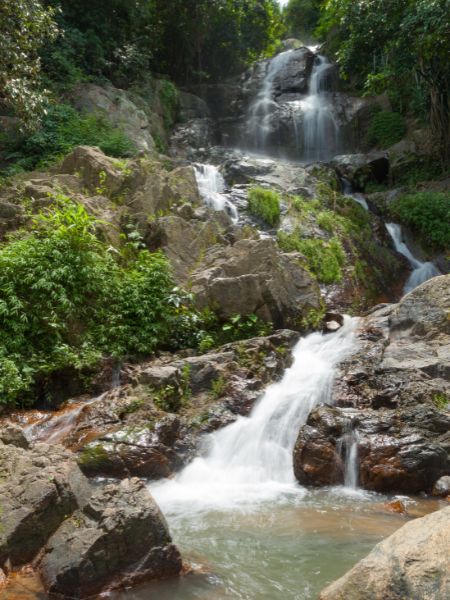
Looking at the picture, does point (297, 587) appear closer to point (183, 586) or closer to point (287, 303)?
point (183, 586)

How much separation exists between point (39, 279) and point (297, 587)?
21.6 feet

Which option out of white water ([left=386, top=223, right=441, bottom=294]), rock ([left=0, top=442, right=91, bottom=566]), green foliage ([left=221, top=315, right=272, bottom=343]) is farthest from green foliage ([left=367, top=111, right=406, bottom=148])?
rock ([left=0, top=442, right=91, bottom=566])

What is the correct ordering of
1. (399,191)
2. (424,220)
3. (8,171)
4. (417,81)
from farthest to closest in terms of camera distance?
1. (417,81)
2. (399,191)
3. (424,220)
4. (8,171)

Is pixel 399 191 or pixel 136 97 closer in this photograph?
pixel 399 191

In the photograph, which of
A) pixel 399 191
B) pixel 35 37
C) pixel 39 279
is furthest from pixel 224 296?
pixel 399 191

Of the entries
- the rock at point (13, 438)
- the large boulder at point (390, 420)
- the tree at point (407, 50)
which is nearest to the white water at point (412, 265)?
the tree at point (407, 50)

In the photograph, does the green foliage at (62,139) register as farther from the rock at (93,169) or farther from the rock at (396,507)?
the rock at (396,507)

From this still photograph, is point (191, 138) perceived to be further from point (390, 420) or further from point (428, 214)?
point (390, 420)

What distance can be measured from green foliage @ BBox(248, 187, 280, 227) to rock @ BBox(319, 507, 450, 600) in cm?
1224

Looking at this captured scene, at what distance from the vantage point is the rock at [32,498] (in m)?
4.33

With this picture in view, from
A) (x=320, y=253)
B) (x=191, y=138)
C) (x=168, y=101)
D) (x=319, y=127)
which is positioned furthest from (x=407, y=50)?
(x=168, y=101)

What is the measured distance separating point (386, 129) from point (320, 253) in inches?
434

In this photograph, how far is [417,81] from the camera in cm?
1997

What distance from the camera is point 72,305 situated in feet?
30.9
